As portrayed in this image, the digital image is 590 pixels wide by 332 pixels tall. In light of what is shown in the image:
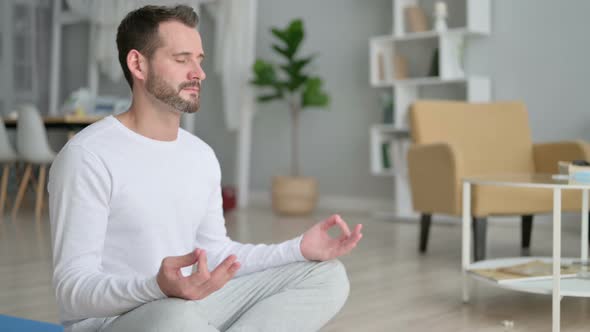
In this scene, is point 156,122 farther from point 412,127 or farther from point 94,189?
point 412,127

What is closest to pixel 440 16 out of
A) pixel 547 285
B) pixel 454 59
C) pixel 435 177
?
pixel 454 59

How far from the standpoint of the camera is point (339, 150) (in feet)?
22.0

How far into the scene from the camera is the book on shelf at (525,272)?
8.95ft

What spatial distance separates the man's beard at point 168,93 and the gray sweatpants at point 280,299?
0.39 meters

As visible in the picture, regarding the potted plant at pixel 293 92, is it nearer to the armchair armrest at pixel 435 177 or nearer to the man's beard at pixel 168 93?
the armchair armrest at pixel 435 177

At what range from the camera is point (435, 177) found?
3.99 metres

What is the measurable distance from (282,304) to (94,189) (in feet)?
1.43

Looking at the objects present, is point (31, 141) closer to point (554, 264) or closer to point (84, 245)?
point (554, 264)

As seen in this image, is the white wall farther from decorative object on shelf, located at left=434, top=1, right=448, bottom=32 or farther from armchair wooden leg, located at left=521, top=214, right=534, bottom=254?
armchair wooden leg, located at left=521, top=214, right=534, bottom=254

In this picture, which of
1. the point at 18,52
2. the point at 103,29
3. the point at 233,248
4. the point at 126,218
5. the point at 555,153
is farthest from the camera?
the point at 18,52

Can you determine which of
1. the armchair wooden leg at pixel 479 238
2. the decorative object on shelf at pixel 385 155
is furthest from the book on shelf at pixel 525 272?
the decorative object on shelf at pixel 385 155

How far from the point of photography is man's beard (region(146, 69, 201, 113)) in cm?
159

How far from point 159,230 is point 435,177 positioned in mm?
2590

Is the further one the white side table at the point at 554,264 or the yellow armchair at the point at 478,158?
the yellow armchair at the point at 478,158
